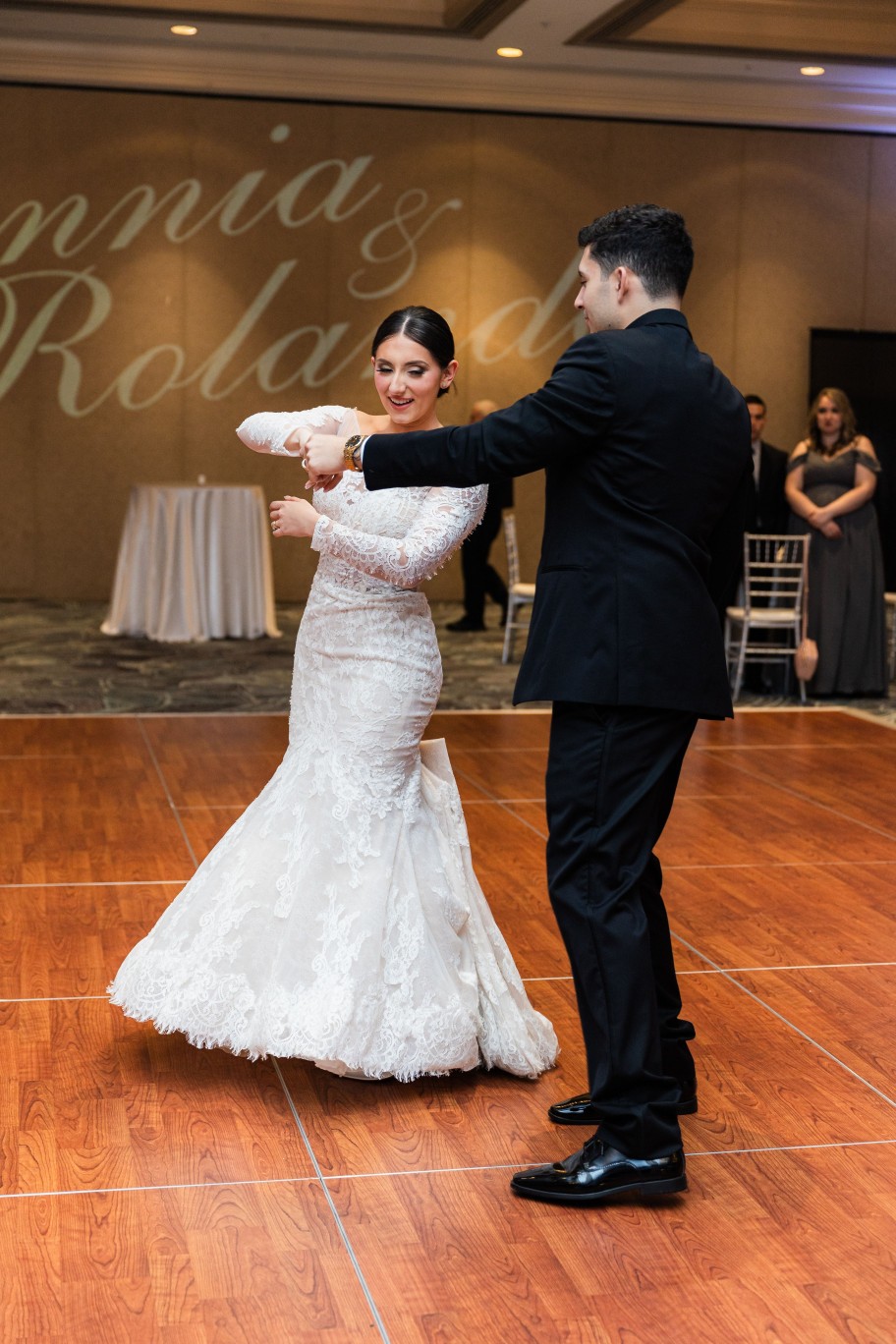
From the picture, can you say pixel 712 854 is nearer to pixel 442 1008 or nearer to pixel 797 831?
pixel 797 831

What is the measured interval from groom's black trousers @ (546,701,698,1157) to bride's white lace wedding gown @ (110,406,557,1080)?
0.53 meters

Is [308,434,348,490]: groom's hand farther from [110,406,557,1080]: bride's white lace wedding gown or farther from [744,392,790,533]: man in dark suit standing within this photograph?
[744,392,790,533]: man in dark suit standing

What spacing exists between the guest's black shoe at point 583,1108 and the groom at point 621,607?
30cm

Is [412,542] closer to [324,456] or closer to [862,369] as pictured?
[324,456]

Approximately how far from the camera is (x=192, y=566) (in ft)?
32.4

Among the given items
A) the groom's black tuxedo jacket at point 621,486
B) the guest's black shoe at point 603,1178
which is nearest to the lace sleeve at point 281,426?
the groom's black tuxedo jacket at point 621,486

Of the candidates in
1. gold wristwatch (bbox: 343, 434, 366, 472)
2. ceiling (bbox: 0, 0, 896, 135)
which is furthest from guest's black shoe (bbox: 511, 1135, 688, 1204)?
ceiling (bbox: 0, 0, 896, 135)

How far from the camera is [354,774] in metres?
3.10

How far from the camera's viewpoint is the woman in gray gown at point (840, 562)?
8.62 m

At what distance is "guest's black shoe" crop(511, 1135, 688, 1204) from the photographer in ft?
8.42

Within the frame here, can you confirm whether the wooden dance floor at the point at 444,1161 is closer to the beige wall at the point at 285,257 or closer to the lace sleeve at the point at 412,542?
the lace sleeve at the point at 412,542

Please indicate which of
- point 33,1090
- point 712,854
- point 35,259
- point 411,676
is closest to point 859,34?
point 35,259

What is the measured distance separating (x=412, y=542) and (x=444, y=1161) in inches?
44.6

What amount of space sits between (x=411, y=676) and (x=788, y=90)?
10072 millimetres
